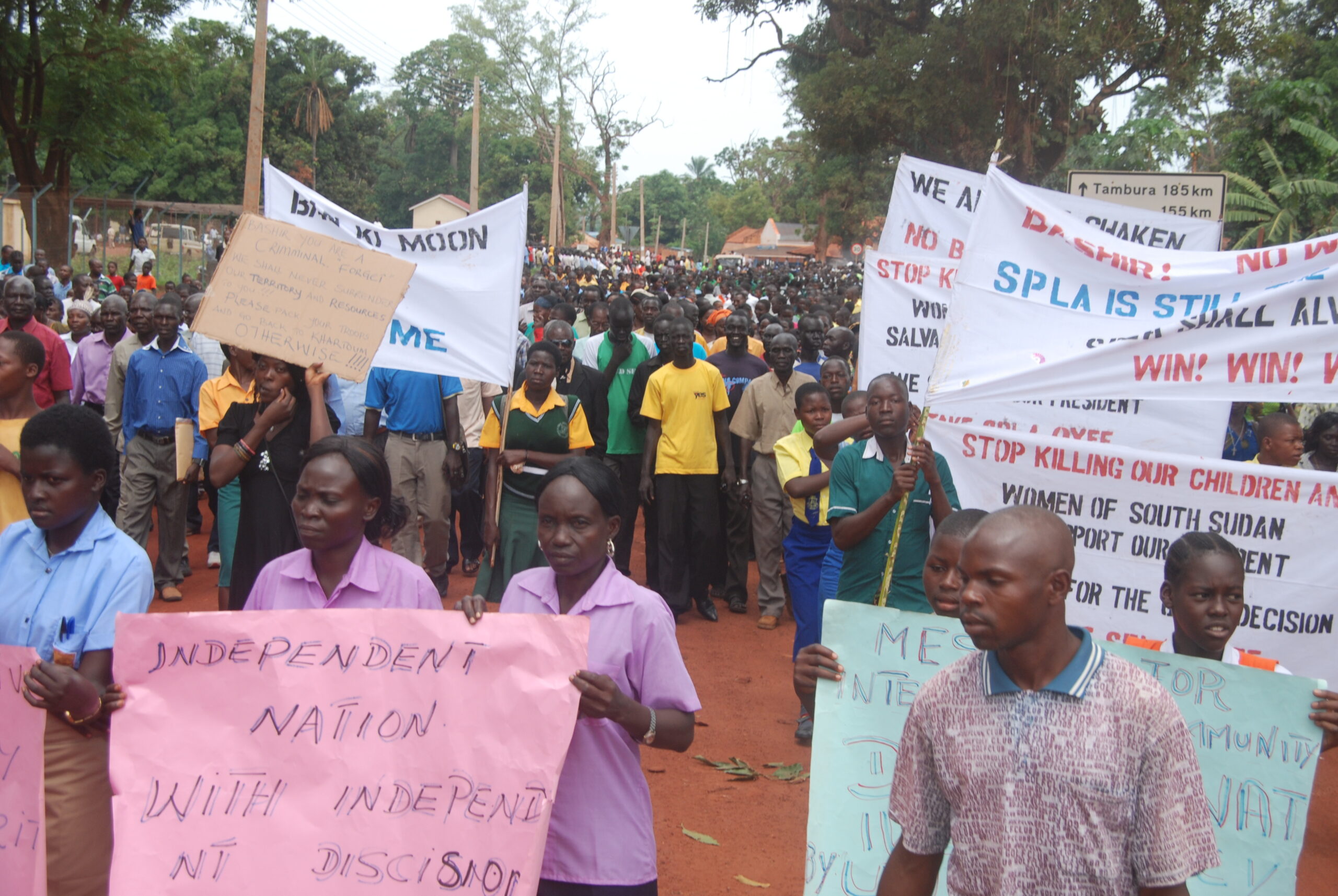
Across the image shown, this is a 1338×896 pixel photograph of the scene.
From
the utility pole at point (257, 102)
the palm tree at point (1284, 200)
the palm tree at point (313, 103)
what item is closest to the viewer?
the utility pole at point (257, 102)

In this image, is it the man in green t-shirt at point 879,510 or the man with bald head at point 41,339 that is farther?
the man with bald head at point 41,339

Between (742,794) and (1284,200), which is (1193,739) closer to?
(742,794)

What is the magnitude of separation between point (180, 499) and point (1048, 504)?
19.7ft

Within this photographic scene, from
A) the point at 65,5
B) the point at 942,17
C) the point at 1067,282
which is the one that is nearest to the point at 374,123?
the point at 65,5

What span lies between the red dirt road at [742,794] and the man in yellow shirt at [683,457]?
613mm

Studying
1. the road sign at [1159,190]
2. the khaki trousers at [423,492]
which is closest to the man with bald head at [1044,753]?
the khaki trousers at [423,492]

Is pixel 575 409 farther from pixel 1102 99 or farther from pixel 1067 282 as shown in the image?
pixel 1102 99

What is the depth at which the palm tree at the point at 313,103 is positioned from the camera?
4689 centimetres

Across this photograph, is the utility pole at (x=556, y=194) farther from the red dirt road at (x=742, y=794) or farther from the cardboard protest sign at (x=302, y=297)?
the cardboard protest sign at (x=302, y=297)

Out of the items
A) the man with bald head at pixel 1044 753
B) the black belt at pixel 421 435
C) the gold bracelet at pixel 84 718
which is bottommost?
the gold bracelet at pixel 84 718

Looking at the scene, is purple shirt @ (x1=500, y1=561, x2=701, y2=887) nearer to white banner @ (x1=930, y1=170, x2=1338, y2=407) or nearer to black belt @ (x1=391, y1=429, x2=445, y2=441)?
white banner @ (x1=930, y1=170, x2=1338, y2=407)

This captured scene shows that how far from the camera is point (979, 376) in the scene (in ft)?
12.6

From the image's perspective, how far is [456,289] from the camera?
217 inches

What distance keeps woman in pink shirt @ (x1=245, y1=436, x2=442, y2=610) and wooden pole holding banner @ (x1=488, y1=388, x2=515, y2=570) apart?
175cm
